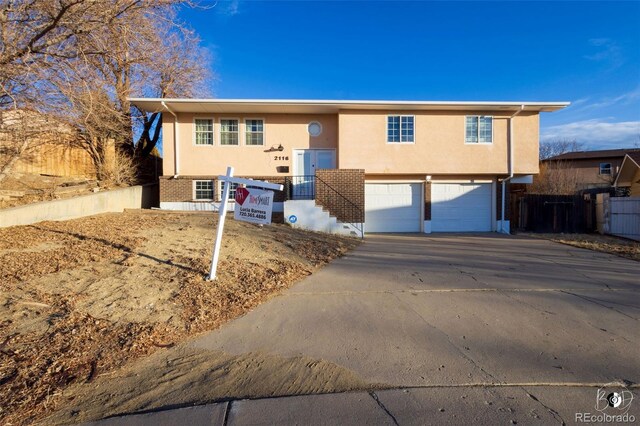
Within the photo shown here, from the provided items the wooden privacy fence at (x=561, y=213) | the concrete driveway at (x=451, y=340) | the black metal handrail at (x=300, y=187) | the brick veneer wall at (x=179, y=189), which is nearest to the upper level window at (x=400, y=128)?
the black metal handrail at (x=300, y=187)

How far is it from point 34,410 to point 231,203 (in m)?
12.5

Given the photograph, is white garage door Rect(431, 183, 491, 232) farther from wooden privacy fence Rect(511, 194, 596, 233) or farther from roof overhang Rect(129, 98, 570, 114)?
roof overhang Rect(129, 98, 570, 114)

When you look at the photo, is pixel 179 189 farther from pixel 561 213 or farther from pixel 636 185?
pixel 636 185

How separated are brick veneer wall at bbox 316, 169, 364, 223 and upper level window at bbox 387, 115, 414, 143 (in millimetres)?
3332

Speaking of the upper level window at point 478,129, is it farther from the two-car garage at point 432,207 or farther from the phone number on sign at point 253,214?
the phone number on sign at point 253,214

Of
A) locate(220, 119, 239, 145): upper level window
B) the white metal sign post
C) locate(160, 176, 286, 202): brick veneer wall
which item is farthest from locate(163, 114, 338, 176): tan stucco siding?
the white metal sign post

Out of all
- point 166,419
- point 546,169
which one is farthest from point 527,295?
point 546,169

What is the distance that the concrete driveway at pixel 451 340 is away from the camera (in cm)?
271

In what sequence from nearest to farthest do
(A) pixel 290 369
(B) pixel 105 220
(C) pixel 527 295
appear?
(A) pixel 290 369 < (C) pixel 527 295 < (B) pixel 105 220

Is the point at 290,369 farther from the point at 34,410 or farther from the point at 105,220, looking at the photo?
the point at 105,220

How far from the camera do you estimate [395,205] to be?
15703 mm

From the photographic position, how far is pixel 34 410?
263 centimetres

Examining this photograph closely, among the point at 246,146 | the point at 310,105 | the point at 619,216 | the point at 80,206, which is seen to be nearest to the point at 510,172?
the point at 619,216

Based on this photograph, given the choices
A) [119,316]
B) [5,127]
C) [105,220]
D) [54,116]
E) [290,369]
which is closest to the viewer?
[290,369]
